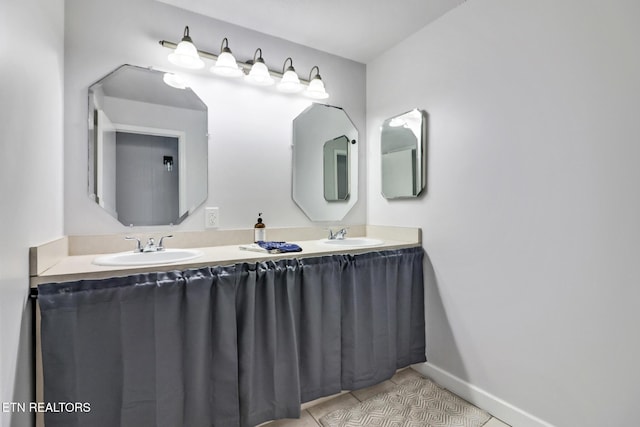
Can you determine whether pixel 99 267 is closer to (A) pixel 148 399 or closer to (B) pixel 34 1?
(A) pixel 148 399

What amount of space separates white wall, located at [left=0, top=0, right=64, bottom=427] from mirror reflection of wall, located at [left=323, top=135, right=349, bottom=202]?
157 centimetres

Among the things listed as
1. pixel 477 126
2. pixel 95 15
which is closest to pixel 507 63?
pixel 477 126

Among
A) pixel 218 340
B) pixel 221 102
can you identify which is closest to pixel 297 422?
pixel 218 340

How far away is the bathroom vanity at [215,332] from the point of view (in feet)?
3.48

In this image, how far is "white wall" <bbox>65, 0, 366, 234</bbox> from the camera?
149 cm

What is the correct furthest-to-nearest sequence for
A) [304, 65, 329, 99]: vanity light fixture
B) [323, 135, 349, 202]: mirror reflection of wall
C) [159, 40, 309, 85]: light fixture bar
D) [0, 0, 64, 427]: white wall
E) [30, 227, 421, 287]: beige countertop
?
[323, 135, 349, 202]: mirror reflection of wall < [304, 65, 329, 99]: vanity light fixture < [159, 40, 309, 85]: light fixture bar < [30, 227, 421, 287]: beige countertop < [0, 0, 64, 427]: white wall

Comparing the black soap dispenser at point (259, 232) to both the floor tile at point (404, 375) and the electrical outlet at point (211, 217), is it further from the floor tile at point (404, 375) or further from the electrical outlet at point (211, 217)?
the floor tile at point (404, 375)

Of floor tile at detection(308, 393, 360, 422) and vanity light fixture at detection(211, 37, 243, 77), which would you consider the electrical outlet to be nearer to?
vanity light fixture at detection(211, 37, 243, 77)

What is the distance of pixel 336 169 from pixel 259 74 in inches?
34.1

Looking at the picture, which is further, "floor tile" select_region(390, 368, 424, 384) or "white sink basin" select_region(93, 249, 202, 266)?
"floor tile" select_region(390, 368, 424, 384)

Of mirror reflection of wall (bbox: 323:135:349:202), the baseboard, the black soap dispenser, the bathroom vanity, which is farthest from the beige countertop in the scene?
the baseboard

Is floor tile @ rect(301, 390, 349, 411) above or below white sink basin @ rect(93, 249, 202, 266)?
below

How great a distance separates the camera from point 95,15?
1523 mm

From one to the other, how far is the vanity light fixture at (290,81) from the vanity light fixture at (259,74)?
0.08 meters
